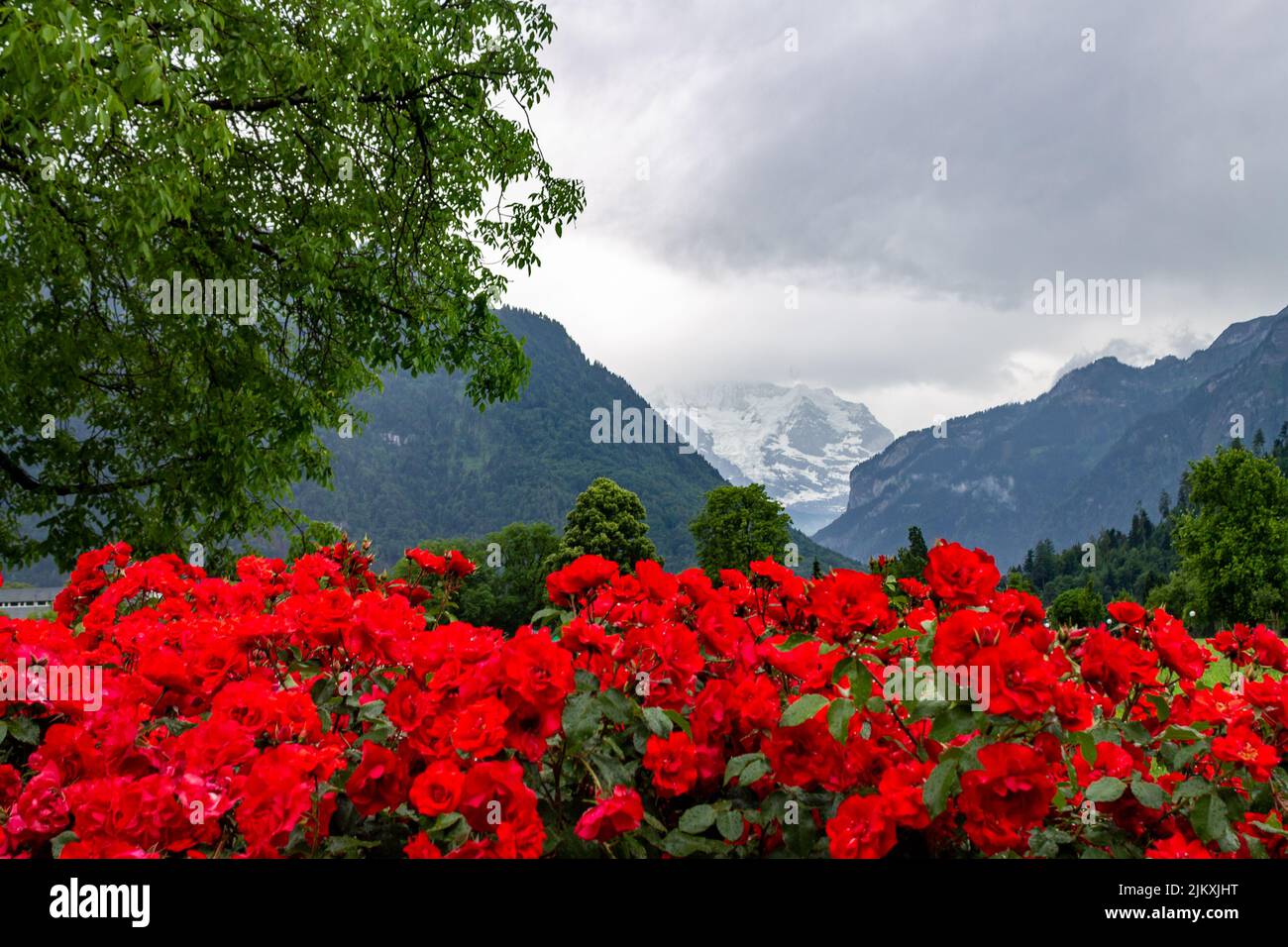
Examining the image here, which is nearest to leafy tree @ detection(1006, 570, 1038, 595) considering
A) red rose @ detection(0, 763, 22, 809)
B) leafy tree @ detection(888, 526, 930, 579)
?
red rose @ detection(0, 763, 22, 809)

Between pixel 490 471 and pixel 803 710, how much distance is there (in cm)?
16885

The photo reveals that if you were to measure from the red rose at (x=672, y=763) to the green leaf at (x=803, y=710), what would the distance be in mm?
262

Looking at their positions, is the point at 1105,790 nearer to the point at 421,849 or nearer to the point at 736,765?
the point at 736,765

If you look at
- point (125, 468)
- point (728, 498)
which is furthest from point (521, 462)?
point (125, 468)

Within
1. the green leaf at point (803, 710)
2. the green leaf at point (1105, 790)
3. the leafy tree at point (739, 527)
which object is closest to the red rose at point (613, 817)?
the green leaf at point (803, 710)

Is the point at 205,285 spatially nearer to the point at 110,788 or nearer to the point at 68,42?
the point at 68,42

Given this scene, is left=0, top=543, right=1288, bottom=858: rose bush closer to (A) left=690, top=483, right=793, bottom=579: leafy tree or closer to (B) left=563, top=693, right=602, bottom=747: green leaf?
(B) left=563, top=693, right=602, bottom=747: green leaf

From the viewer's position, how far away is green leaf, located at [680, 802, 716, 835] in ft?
5.79

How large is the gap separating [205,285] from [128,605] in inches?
154

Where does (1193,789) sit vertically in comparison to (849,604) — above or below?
below

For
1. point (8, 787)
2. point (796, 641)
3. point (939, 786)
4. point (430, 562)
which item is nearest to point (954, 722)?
point (939, 786)

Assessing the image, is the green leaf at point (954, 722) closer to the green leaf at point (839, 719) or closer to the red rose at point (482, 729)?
the green leaf at point (839, 719)

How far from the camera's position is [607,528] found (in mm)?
37688
